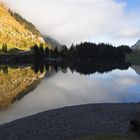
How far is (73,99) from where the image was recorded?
212ft

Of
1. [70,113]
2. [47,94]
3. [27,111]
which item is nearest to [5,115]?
[27,111]

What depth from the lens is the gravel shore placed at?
99.6ft

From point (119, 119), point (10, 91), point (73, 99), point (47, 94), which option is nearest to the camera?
point (119, 119)

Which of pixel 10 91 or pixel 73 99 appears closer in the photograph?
pixel 73 99

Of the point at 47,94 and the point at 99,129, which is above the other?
the point at 99,129

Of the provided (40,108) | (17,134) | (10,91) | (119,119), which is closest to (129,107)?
(119,119)

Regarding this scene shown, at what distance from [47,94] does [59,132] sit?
40.6 metres

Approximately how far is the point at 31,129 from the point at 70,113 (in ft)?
26.2

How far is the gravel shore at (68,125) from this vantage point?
99.6ft

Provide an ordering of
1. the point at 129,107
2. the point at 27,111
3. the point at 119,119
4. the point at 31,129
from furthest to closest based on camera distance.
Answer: the point at 27,111 < the point at 129,107 < the point at 119,119 < the point at 31,129

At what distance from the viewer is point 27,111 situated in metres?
50.1

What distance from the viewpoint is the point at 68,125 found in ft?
110

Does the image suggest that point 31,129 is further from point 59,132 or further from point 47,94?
point 47,94

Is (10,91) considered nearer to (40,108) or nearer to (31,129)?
(40,108)
